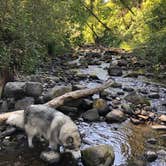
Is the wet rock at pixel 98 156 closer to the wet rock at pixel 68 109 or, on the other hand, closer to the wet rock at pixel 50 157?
the wet rock at pixel 50 157

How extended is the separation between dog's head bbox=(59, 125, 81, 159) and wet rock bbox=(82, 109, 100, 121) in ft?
9.83

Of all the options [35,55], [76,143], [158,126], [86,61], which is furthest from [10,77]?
[86,61]

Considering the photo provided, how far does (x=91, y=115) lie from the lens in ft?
32.7

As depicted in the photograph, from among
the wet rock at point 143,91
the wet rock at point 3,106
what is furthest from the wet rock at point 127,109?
the wet rock at point 3,106

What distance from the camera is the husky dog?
679 centimetres

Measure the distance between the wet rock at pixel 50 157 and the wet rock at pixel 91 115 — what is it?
2.82 metres

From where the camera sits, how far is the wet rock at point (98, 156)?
22.6 ft

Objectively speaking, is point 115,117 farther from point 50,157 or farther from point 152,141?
point 50,157

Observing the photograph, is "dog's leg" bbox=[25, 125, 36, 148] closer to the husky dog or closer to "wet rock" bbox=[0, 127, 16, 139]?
the husky dog

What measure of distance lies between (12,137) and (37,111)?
109 cm

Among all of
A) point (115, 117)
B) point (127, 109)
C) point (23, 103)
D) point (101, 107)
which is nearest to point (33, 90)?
point (23, 103)

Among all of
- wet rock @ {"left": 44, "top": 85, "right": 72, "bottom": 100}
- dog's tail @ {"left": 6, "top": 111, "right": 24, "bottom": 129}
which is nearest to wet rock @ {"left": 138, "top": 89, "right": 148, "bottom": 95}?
wet rock @ {"left": 44, "top": 85, "right": 72, "bottom": 100}

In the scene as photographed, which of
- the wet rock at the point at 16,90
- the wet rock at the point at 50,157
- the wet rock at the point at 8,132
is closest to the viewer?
the wet rock at the point at 50,157

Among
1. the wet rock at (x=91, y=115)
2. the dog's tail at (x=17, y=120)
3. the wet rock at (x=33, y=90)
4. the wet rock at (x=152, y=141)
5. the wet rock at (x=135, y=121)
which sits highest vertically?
the wet rock at (x=33, y=90)
